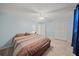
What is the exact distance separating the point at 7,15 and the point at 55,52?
2.92ft

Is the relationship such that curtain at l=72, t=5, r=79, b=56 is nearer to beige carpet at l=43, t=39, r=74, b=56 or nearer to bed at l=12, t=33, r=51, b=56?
beige carpet at l=43, t=39, r=74, b=56

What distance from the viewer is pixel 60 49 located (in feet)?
5.78

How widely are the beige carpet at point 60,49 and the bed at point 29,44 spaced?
74 mm

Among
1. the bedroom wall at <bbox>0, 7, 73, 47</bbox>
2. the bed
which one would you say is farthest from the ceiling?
the bed

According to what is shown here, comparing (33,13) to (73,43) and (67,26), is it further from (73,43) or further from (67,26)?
(73,43)

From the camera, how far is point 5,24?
5.80 feet

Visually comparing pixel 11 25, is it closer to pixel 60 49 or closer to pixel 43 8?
pixel 43 8

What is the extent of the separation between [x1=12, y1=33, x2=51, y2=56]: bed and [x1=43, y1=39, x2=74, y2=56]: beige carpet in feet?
0.24

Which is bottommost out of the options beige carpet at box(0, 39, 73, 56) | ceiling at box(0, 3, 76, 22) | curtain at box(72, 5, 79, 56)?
beige carpet at box(0, 39, 73, 56)

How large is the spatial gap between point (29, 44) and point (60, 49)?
1.51 ft

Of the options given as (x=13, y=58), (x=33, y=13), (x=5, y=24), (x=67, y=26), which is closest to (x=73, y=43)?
(x=67, y=26)

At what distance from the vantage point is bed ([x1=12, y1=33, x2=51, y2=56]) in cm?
170

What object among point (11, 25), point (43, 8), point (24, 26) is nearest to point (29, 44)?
point (24, 26)

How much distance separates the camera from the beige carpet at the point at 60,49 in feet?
5.80
